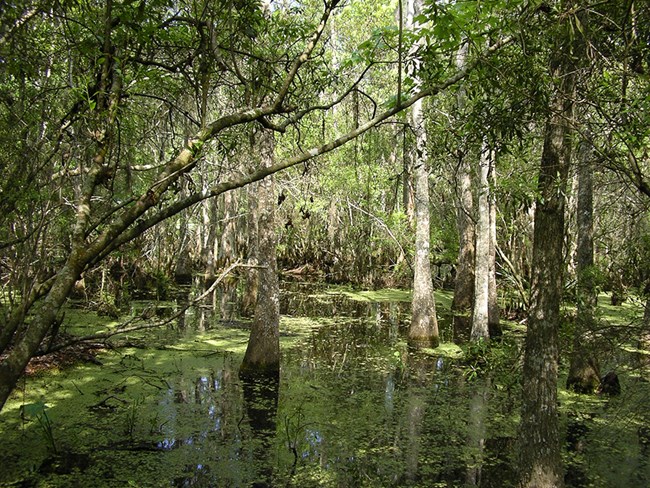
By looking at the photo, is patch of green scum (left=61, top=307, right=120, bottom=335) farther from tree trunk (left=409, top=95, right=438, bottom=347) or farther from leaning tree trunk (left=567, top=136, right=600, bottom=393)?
leaning tree trunk (left=567, top=136, right=600, bottom=393)

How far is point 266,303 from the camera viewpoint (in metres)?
7.49

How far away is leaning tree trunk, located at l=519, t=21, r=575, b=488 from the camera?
4.02 metres

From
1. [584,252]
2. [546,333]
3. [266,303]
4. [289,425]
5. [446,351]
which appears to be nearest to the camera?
[546,333]

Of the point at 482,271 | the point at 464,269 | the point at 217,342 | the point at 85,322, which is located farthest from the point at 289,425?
the point at 464,269

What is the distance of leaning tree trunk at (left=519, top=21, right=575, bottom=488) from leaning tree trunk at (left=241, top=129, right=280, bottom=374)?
4.18 metres

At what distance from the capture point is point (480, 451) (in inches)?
216

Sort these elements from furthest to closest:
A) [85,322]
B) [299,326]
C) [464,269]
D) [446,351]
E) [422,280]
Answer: [464,269] → [299,326] → [85,322] → [422,280] → [446,351]

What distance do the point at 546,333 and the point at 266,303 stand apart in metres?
4.35

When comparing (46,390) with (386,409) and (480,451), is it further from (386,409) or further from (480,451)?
(480,451)

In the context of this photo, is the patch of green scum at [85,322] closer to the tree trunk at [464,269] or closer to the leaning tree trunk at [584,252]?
the leaning tree trunk at [584,252]

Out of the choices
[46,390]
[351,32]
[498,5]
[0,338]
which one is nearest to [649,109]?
[498,5]

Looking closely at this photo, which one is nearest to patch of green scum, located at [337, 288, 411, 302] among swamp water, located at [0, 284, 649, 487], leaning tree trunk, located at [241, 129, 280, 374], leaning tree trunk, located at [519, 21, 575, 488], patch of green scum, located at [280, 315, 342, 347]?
patch of green scum, located at [280, 315, 342, 347]

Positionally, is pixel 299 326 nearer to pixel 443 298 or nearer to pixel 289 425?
pixel 289 425

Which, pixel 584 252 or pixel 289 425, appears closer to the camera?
pixel 289 425
